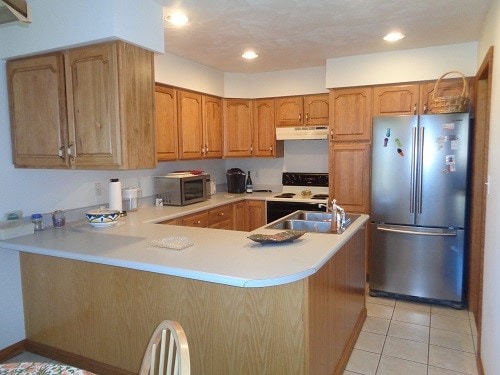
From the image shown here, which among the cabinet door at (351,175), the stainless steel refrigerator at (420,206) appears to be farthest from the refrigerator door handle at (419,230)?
the cabinet door at (351,175)

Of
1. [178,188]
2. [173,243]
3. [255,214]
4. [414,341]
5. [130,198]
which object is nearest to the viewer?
[173,243]

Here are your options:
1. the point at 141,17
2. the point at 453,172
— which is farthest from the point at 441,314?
the point at 141,17

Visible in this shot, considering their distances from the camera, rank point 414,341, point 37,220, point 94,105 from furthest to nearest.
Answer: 1. point 414,341
2. point 37,220
3. point 94,105

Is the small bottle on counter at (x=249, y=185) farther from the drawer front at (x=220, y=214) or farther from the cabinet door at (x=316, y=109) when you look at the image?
the cabinet door at (x=316, y=109)

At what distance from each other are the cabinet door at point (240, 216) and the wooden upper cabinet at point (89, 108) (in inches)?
77.1

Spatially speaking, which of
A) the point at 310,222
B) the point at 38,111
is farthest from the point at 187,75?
the point at 310,222

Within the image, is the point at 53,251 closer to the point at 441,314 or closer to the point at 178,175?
the point at 178,175

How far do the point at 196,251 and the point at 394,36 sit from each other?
257 centimetres

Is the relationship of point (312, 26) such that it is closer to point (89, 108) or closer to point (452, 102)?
point (452, 102)

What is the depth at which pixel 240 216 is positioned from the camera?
451 cm

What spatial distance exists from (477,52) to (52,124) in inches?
144

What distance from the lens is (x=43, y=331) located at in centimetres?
260

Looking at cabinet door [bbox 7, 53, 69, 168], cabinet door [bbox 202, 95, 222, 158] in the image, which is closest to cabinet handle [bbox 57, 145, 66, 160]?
cabinet door [bbox 7, 53, 69, 168]

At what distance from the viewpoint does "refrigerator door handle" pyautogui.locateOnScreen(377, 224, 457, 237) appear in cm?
337
